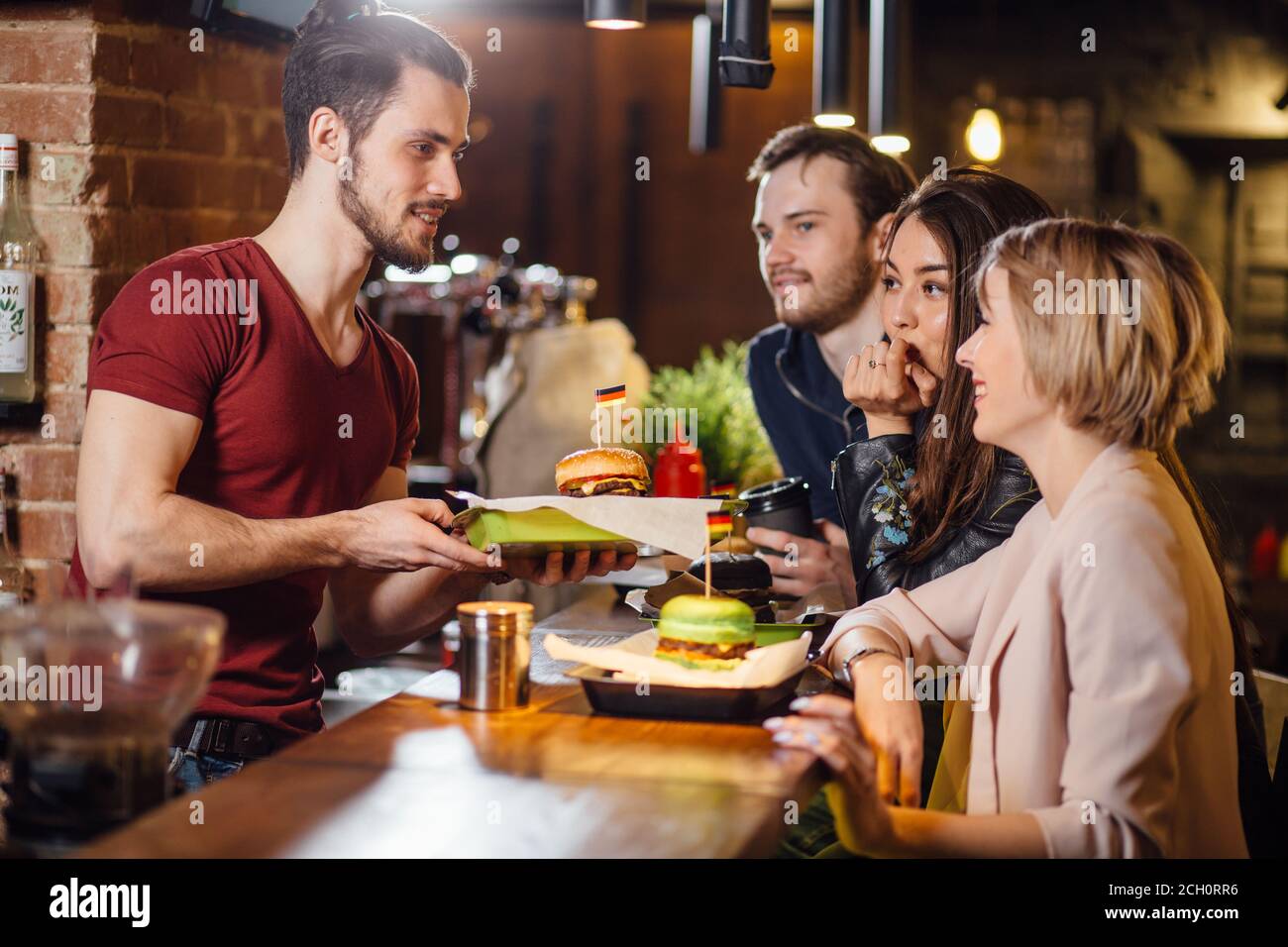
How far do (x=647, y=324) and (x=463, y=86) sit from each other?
4169 mm

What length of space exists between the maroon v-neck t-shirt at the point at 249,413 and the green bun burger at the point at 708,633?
749 mm

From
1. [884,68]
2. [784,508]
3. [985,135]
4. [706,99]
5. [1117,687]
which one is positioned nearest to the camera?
[1117,687]

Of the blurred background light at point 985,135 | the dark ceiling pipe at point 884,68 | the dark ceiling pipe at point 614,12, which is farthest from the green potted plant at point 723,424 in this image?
the blurred background light at point 985,135

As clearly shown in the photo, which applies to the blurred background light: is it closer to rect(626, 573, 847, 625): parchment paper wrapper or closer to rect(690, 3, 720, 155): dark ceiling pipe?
rect(690, 3, 720, 155): dark ceiling pipe

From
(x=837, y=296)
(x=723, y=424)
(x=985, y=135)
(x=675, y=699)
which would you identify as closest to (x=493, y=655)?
(x=675, y=699)

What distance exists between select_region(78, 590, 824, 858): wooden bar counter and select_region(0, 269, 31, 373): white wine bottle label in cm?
106

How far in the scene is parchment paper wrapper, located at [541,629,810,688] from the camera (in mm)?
1724

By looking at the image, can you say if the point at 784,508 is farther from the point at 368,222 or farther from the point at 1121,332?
the point at 1121,332

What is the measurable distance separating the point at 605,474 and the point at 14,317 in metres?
1.06

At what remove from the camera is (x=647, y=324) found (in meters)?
6.61

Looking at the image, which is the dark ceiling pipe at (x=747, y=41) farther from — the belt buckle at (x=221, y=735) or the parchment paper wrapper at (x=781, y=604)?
the belt buckle at (x=221, y=735)

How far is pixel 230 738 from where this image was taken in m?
2.10

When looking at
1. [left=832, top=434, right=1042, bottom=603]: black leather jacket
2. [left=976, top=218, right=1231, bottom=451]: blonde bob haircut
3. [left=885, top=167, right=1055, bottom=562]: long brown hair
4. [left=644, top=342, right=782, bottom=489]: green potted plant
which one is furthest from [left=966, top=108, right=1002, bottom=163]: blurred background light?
[left=976, top=218, right=1231, bottom=451]: blonde bob haircut
